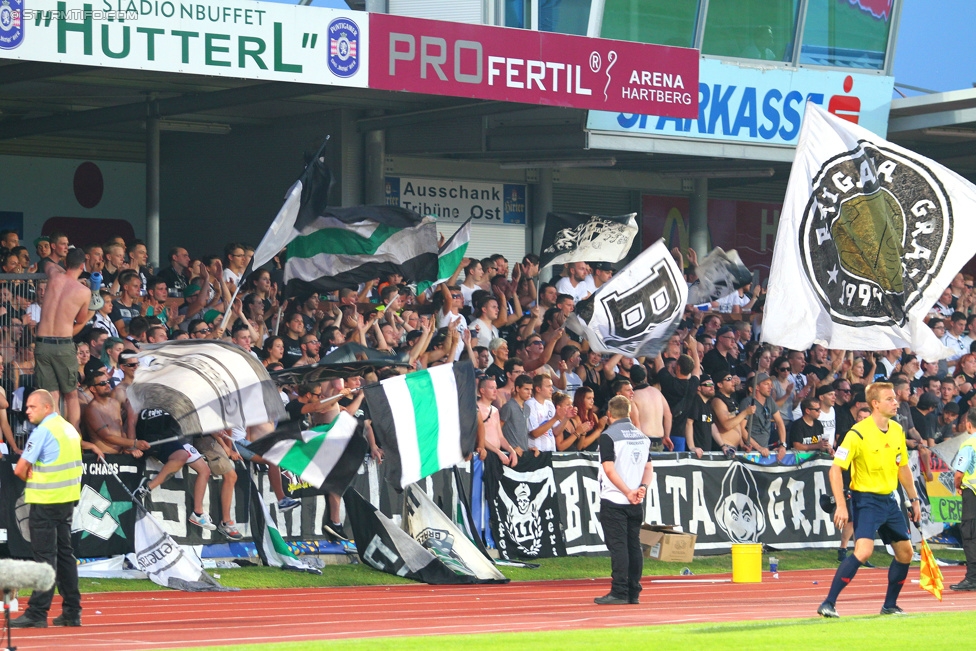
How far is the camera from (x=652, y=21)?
23891 mm

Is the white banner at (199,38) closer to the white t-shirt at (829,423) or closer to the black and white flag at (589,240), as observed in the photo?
the black and white flag at (589,240)

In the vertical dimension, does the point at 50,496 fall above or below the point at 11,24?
below

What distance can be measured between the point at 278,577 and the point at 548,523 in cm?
339

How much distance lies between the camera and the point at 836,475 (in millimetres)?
11984

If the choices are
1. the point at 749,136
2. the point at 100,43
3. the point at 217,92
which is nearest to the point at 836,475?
the point at 100,43

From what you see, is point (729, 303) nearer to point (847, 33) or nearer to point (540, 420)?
point (847, 33)

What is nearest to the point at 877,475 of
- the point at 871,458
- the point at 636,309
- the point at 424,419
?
the point at 871,458

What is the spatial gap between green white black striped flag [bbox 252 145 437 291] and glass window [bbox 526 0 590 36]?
5588 millimetres

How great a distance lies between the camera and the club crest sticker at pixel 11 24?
16.0m

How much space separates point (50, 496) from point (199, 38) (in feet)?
23.6

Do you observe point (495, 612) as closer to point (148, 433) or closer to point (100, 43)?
point (148, 433)

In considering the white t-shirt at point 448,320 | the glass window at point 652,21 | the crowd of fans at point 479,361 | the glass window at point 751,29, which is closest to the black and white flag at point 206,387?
the crowd of fans at point 479,361

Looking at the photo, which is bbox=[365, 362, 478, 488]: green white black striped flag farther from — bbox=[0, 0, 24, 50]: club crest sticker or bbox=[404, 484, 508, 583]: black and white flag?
bbox=[0, 0, 24, 50]: club crest sticker

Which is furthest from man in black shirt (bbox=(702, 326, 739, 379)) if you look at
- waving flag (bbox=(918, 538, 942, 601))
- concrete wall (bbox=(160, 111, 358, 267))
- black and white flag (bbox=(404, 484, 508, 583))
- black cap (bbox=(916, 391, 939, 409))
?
waving flag (bbox=(918, 538, 942, 601))
